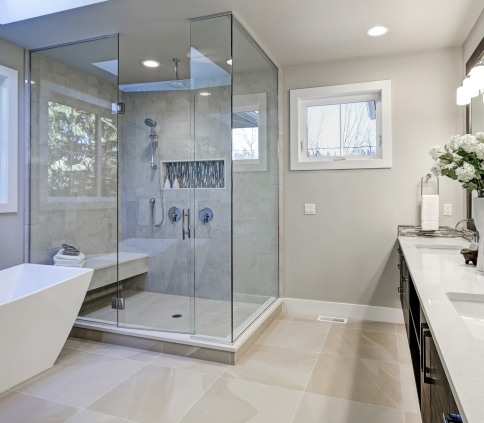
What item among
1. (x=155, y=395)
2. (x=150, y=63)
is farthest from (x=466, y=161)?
(x=150, y=63)

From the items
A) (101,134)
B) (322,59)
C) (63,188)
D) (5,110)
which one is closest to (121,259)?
(63,188)

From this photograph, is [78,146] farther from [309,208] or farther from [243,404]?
[243,404]

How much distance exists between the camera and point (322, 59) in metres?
3.66

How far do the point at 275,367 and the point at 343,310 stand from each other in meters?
1.36

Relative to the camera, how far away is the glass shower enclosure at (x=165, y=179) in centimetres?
306

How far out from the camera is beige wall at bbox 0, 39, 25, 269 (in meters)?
3.24

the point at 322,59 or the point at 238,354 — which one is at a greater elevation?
the point at 322,59

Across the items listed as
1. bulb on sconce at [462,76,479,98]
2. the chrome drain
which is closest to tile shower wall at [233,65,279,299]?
the chrome drain

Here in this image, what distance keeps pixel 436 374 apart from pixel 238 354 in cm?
180

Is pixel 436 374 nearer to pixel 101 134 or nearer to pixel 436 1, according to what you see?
pixel 436 1

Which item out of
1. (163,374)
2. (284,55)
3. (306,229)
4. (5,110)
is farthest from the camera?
(306,229)

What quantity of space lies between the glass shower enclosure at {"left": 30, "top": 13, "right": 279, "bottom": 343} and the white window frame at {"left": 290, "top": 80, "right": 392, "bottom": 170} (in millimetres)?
230

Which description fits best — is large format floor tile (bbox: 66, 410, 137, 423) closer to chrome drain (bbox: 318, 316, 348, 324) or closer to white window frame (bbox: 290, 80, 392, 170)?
chrome drain (bbox: 318, 316, 348, 324)

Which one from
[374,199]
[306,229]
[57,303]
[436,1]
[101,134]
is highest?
[436,1]
